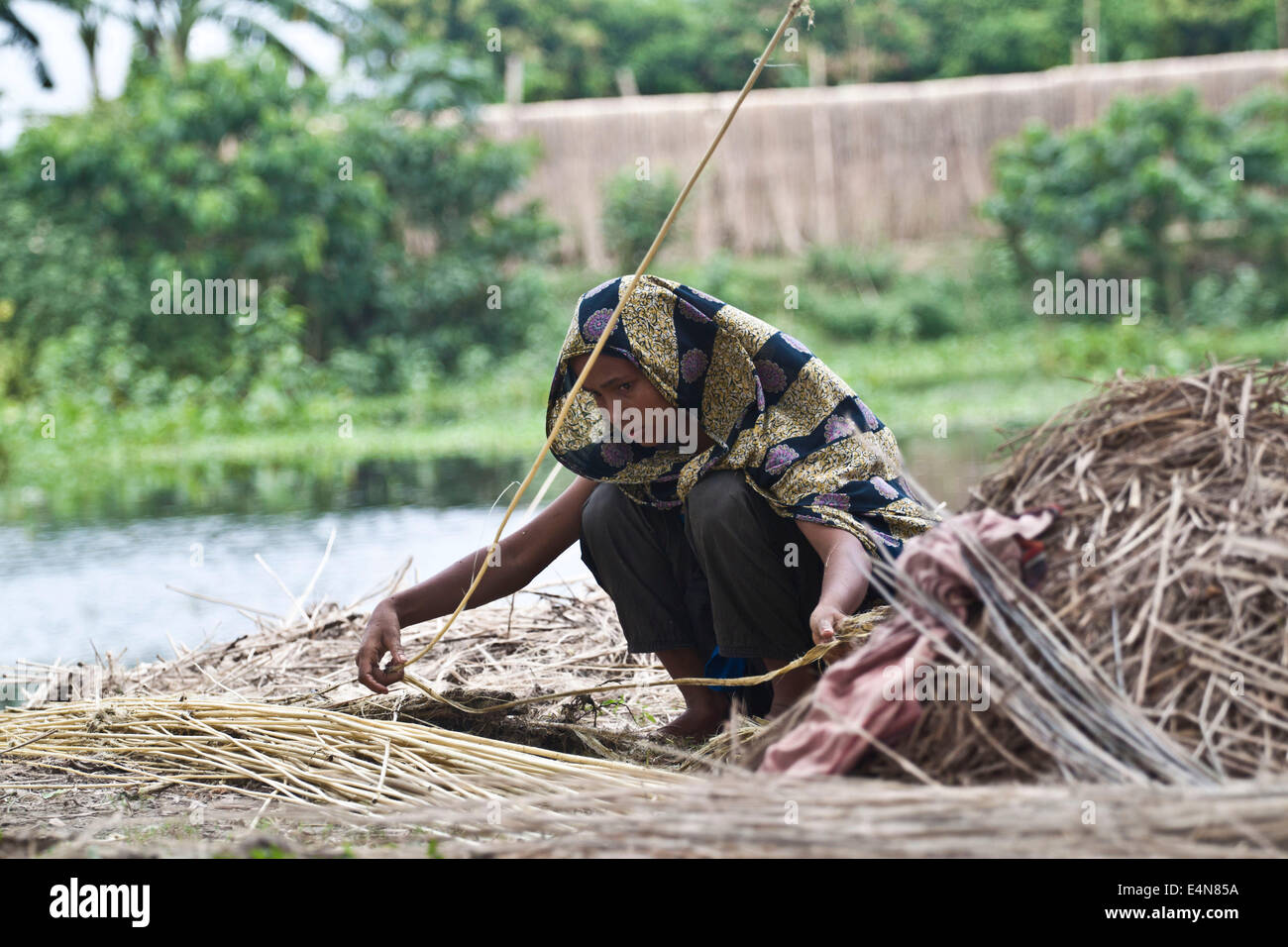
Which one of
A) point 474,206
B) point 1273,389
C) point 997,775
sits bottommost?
point 997,775

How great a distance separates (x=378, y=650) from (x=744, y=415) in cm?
81

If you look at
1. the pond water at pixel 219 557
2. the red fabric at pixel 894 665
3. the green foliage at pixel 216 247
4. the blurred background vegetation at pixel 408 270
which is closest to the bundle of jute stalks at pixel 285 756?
the red fabric at pixel 894 665

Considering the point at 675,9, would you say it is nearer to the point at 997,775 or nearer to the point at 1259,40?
the point at 1259,40

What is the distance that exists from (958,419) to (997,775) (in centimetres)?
753

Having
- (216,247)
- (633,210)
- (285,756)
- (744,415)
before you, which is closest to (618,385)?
(744,415)

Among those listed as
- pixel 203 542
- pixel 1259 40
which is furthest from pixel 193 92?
pixel 1259 40

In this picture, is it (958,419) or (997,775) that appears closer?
(997,775)

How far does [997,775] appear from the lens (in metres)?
1.51

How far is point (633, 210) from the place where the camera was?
526 inches

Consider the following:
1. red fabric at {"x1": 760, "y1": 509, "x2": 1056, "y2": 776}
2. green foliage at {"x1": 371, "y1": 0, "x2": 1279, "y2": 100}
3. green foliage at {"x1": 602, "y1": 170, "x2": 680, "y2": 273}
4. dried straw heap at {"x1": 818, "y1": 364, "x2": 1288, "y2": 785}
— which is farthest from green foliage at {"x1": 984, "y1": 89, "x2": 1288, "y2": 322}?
red fabric at {"x1": 760, "y1": 509, "x2": 1056, "y2": 776}

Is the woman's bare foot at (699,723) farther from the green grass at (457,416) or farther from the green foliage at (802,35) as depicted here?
the green foliage at (802,35)

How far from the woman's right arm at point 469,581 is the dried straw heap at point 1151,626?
113 centimetres

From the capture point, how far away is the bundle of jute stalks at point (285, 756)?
2.01 metres

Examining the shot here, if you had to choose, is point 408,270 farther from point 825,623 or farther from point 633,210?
point 825,623
